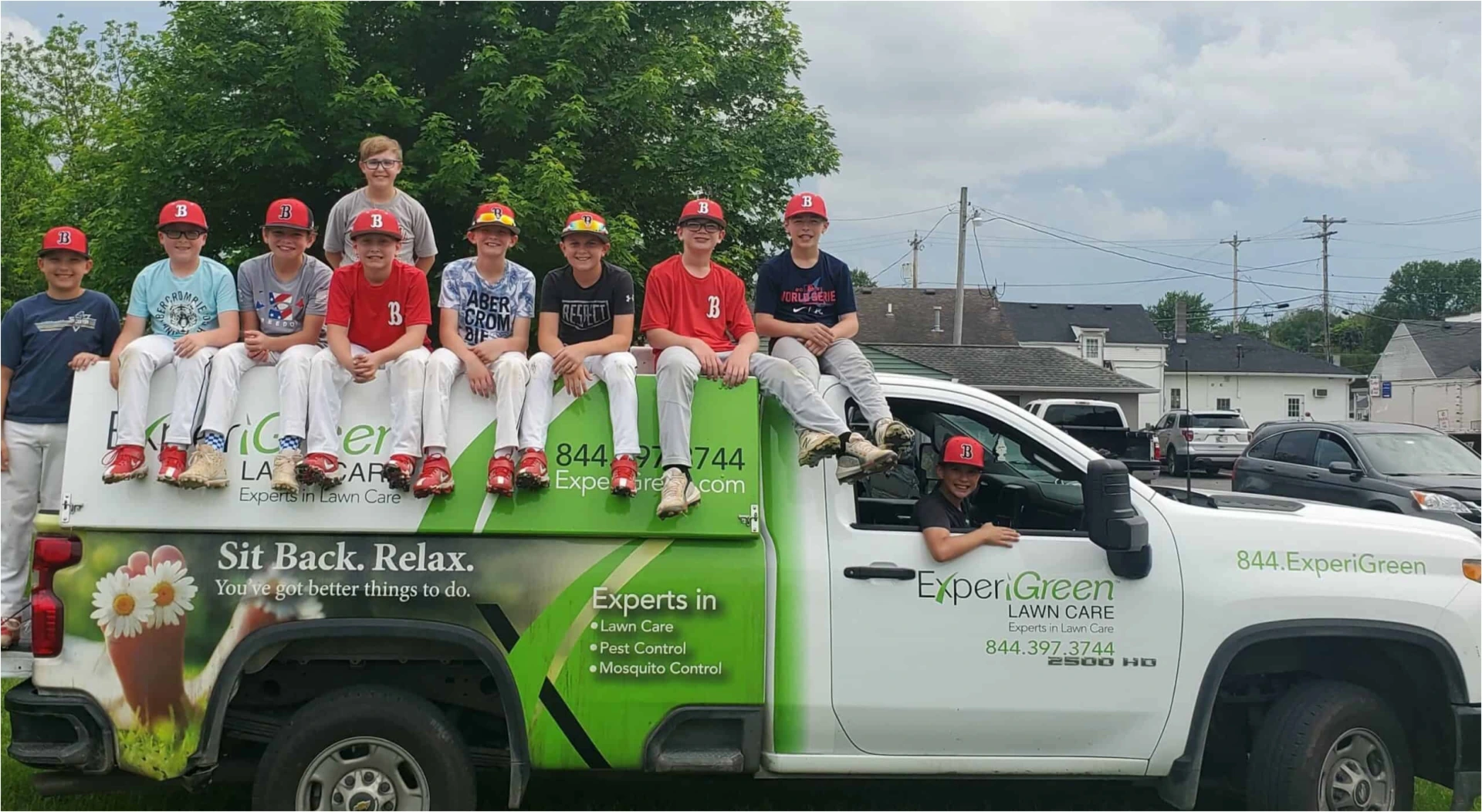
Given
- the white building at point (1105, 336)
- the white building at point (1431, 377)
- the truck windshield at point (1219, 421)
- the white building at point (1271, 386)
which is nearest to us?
the truck windshield at point (1219, 421)

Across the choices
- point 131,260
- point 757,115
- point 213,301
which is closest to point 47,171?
point 131,260

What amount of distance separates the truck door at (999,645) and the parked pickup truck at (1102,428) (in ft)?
52.1

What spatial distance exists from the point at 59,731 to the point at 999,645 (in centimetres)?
354

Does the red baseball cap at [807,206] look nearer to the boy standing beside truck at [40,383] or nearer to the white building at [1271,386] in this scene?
the boy standing beside truck at [40,383]

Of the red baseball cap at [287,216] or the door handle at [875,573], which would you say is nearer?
the door handle at [875,573]

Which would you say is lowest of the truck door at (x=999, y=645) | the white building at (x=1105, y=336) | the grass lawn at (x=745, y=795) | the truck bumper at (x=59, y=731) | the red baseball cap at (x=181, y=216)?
the grass lawn at (x=745, y=795)

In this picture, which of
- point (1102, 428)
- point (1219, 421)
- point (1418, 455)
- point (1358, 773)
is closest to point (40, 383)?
point (1358, 773)

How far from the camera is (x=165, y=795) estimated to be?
4.87 m

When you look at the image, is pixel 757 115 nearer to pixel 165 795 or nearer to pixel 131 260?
pixel 131 260

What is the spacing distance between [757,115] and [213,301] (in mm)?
13218

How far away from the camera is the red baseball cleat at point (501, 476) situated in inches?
157

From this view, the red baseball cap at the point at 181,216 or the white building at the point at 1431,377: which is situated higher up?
the white building at the point at 1431,377

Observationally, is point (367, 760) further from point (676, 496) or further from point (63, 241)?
point (63, 241)

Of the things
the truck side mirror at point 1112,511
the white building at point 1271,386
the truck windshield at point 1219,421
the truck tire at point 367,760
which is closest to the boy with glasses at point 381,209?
the truck tire at point 367,760
